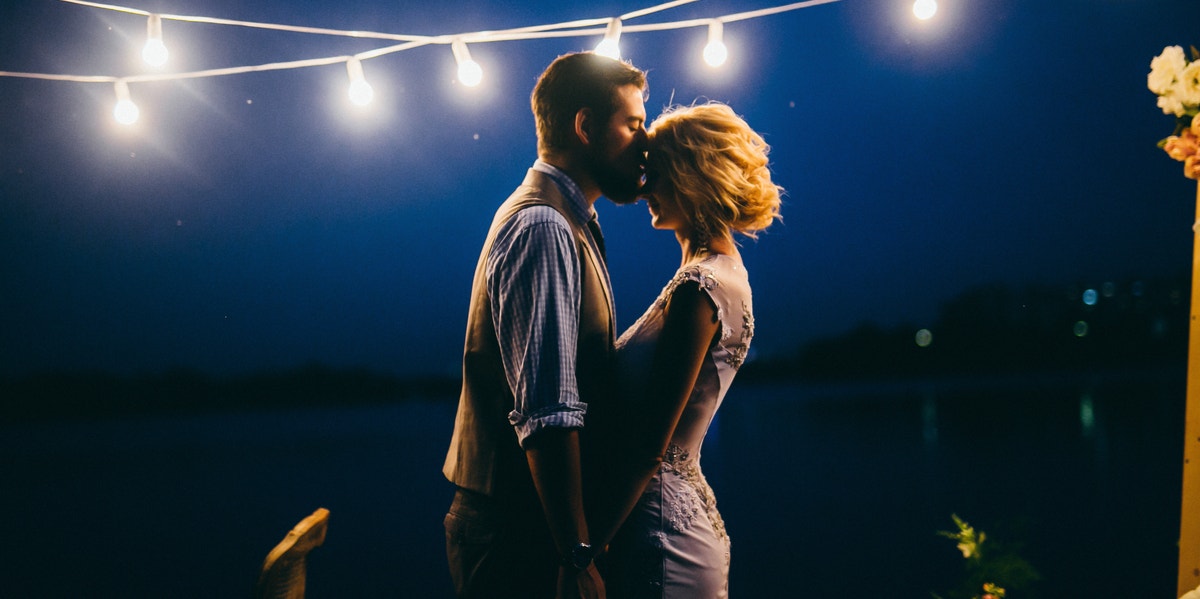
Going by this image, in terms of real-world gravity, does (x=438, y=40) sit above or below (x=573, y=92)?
above

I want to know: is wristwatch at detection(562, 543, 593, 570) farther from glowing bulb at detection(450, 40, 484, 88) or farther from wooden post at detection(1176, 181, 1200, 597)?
glowing bulb at detection(450, 40, 484, 88)

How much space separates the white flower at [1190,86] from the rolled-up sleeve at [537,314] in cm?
237

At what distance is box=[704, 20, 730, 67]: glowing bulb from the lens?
3.46 metres

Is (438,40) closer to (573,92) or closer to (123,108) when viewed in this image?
(123,108)

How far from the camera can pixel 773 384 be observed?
4766 inches

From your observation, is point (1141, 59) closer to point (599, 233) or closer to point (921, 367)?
point (921, 367)

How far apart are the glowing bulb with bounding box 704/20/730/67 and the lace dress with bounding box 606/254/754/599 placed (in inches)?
78.3

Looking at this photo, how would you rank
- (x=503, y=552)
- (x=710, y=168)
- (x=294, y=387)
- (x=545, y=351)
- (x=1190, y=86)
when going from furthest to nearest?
(x=294, y=387) → (x=1190, y=86) → (x=710, y=168) → (x=503, y=552) → (x=545, y=351)

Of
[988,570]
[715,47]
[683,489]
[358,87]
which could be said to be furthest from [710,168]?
[988,570]

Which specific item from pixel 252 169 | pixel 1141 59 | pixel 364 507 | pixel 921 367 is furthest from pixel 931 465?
pixel 921 367

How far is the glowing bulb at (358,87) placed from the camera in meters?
3.72

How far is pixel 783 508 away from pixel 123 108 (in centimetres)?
2375

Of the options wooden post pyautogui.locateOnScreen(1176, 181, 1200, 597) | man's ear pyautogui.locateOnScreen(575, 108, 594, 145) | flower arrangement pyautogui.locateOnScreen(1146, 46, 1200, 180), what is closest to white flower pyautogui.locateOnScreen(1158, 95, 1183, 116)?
flower arrangement pyautogui.locateOnScreen(1146, 46, 1200, 180)

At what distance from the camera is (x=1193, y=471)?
254 cm
